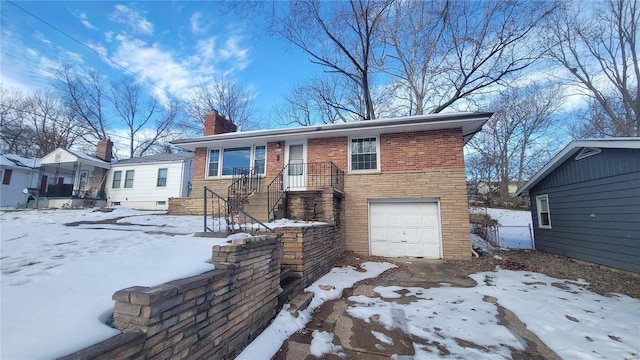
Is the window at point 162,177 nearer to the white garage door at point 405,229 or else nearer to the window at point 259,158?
the window at point 259,158

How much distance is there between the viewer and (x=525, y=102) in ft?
70.8

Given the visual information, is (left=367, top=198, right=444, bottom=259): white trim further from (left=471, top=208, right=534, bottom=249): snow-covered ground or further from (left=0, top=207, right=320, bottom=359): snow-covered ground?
(left=0, top=207, right=320, bottom=359): snow-covered ground

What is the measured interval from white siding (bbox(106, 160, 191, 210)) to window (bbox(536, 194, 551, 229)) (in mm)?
17899

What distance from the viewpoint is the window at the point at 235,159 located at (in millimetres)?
11289

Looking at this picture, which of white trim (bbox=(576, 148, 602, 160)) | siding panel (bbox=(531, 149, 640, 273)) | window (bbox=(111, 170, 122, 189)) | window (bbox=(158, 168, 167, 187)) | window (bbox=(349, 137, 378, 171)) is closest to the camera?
siding panel (bbox=(531, 149, 640, 273))

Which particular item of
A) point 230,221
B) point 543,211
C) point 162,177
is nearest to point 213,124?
point 230,221

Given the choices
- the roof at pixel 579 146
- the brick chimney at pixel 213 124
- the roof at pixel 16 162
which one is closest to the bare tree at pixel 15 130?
the roof at pixel 16 162

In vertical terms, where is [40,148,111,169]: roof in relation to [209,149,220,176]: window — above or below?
above

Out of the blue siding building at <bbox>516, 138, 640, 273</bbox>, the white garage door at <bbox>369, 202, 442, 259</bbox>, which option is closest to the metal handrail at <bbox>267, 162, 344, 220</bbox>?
the white garage door at <bbox>369, 202, 442, 259</bbox>

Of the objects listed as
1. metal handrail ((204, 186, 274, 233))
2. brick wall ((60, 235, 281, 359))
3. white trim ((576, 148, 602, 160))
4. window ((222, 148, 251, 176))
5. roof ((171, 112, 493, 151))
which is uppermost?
roof ((171, 112, 493, 151))

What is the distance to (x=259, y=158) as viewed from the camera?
11312mm

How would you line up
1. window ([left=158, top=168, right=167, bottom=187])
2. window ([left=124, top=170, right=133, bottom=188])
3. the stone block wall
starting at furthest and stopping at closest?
window ([left=124, top=170, right=133, bottom=188]), window ([left=158, top=168, right=167, bottom=187]), the stone block wall

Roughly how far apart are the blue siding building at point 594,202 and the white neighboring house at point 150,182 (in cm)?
1780

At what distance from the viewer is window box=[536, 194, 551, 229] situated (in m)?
10.8
